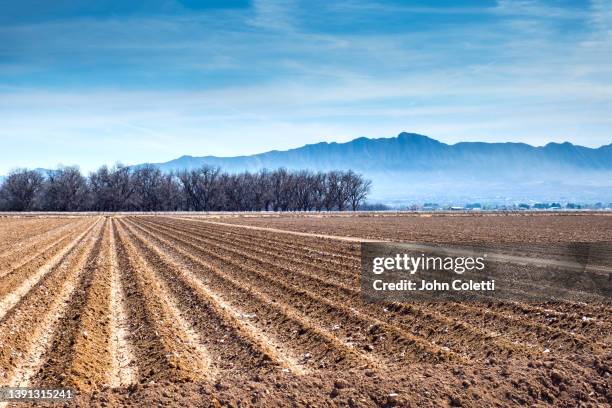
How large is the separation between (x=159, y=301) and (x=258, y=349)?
5.20m

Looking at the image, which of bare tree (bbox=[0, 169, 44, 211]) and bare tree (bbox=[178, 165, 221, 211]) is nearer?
bare tree (bbox=[0, 169, 44, 211])

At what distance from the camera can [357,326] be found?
12086 millimetres

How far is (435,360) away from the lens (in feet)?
31.6

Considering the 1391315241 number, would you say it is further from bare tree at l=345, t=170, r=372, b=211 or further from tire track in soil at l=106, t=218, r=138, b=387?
bare tree at l=345, t=170, r=372, b=211

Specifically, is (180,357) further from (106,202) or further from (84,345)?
(106,202)

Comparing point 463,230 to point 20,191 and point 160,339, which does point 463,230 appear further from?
point 20,191

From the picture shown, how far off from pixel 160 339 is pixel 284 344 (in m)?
2.16

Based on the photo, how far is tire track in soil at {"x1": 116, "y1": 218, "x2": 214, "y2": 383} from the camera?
9.02 m

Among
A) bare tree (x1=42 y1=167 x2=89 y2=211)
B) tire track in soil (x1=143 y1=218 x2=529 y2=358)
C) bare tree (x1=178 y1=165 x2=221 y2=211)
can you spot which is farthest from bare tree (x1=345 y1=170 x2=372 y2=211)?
tire track in soil (x1=143 y1=218 x2=529 y2=358)

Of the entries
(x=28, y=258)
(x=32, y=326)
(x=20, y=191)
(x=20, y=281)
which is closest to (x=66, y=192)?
(x=20, y=191)

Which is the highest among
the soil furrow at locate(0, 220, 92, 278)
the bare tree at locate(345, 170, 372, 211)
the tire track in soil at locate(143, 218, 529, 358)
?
the bare tree at locate(345, 170, 372, 211)

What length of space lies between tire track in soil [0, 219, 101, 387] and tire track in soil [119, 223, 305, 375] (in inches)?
106

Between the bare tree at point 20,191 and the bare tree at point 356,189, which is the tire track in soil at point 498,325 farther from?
the bare tree at point 20,191

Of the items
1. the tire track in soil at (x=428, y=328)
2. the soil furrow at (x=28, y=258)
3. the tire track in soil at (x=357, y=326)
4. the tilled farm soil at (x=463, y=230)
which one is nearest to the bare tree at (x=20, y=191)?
the tilled farm soil at (x=463, y=230)
